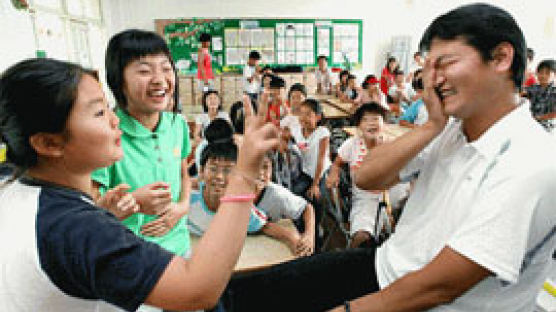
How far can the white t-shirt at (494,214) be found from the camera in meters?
0.79

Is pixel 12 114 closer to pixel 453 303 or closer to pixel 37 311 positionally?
pixel 37 311

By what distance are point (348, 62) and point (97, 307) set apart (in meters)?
8.78

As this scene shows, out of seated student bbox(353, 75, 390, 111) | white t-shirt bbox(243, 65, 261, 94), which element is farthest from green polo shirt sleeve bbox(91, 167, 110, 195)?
white t-shirt bbox(243, 65, 261, 94)

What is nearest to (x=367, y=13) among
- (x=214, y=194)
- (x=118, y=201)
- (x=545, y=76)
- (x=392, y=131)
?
(x=545, y=76)

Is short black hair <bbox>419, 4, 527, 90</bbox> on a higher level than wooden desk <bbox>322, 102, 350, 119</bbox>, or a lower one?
higher

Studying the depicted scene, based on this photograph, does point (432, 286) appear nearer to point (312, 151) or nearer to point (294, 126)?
point (312, 151)

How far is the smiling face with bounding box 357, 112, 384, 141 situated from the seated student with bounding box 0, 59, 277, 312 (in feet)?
6.08

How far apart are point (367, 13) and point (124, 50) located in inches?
340

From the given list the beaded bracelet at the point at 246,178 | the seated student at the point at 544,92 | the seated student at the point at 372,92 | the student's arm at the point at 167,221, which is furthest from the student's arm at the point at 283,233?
the seated student at the point at 544,92

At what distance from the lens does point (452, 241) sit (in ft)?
2.78

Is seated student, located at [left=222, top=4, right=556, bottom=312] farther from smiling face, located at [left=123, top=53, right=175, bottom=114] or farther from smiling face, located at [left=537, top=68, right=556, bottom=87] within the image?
smiling face, located at [left=537, top=68, right=556, bottom=87]

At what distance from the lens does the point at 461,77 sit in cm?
91

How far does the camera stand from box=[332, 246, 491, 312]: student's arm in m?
0.83

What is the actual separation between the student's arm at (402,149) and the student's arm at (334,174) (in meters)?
1.27
